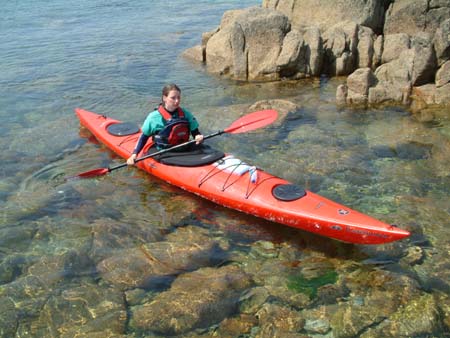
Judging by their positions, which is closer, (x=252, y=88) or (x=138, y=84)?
(x=252, y=88)

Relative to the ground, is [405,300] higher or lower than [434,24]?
lower

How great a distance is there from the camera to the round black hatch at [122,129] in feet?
24.8

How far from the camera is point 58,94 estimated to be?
10.8 meters

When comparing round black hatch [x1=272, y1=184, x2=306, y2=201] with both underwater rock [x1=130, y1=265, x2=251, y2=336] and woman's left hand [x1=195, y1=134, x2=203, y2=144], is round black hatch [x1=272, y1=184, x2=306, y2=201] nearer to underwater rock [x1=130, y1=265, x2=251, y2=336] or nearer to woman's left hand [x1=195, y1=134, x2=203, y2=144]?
underwater rock [x1=130, y1=265, x2=251, y2=336]

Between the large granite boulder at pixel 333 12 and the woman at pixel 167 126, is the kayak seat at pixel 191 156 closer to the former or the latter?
the woman at pixel 167 126

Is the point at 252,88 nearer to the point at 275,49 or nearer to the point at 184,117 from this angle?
the point at 275,49

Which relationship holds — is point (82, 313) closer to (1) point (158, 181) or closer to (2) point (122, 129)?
(1) point (158, 181)

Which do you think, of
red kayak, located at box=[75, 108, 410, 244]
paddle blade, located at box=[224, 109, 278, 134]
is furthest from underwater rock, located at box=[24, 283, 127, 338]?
paddle blade, located at box=[224, 109, 278, 134]

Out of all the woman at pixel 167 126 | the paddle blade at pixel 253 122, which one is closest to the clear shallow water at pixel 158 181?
the paddle blade at pixel 253 122

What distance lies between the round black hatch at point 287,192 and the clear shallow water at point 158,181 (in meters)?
0.42

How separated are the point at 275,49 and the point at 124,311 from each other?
809cm

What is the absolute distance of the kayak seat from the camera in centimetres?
613

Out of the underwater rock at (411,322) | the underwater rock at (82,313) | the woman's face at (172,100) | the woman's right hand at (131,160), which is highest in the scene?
the woman's face at (172,100)

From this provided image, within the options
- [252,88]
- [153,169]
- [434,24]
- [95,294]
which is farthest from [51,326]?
[434,24]
